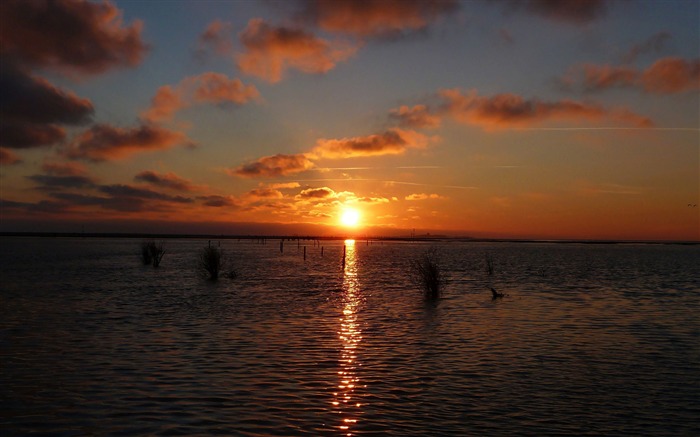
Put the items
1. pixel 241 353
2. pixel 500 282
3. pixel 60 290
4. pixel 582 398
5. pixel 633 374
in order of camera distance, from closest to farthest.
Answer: pixel 582 398
pixel 633 374
pixel 241 353
pixel 60 290
pixel 500 282

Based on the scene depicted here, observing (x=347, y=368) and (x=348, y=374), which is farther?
(x=347, y=368)

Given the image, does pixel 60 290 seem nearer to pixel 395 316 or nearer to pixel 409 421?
pixel 395 316

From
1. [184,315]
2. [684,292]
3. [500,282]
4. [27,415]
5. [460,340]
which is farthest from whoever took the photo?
[500,282]

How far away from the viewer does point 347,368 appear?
629 inches

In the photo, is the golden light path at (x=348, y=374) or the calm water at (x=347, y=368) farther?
the golden light path at (x=348, y=374)

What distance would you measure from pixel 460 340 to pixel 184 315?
42.7ft

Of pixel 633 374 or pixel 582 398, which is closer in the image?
pixel 582 398

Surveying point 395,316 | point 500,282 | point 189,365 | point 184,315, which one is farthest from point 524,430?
point 500,282

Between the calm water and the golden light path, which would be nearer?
the calm water

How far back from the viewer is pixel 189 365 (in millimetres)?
16094

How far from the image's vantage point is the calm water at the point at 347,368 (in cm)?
1131

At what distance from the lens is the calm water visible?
37.1ft

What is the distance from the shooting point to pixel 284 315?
27156 millimetres

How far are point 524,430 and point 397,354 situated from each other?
24.4 feet
